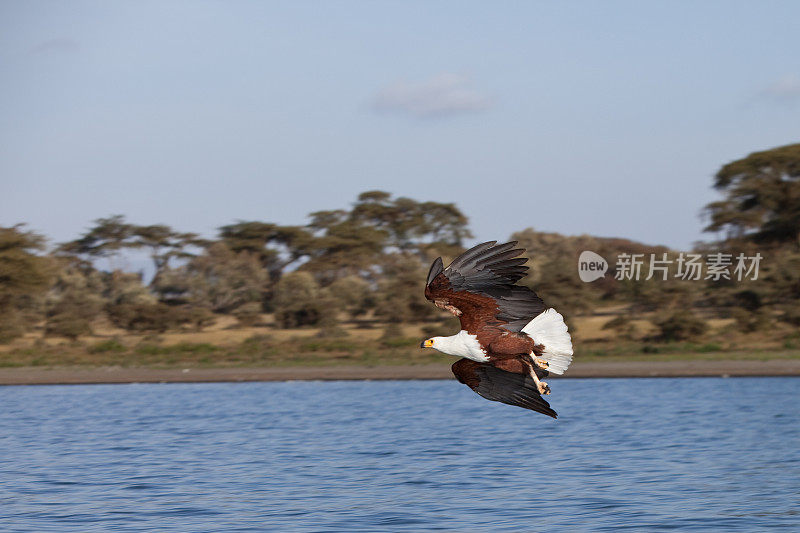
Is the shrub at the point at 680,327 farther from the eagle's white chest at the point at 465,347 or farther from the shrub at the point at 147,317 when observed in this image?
the eagle's white chest at the point at 465,347

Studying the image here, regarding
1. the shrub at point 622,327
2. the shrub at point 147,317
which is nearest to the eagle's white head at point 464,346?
the shrub at point 622,327

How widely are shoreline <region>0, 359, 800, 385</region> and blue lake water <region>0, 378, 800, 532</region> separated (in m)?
1.09

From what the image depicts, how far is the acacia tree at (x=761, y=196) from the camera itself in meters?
68.6

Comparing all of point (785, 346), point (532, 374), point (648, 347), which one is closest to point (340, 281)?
point (648, 347)

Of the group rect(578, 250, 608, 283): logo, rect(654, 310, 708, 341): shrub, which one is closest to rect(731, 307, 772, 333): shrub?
rect(654, 310, 708, 341): shrub

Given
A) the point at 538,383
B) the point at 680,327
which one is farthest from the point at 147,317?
the point at 538,383

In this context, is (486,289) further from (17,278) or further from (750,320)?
(17,278)

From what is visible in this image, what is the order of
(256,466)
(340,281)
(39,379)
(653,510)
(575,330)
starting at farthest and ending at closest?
(340,281), (575,330), (39,379), (256,466), (653,510)

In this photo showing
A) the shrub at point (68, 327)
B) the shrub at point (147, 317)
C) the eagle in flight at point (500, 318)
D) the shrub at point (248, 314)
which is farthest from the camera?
the shrub at point (248, 314)

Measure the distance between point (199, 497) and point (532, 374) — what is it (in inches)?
519

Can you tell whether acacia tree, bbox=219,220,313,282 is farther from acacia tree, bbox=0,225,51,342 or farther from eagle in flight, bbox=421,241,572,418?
eagle in flight, bbox=421,241,572,418

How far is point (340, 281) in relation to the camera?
71.0 m

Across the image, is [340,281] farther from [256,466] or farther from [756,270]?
[256,466]

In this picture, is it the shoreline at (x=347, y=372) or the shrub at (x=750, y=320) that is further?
the shrub at (x=750, y=320)
